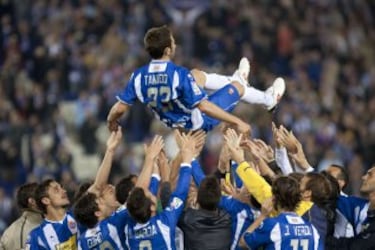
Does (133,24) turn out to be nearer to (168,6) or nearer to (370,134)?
(168,6)

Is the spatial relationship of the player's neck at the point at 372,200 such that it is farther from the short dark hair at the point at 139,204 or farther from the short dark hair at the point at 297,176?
the short dark hair at the point at 139,204

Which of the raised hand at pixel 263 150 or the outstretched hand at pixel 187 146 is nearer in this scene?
the outstretched hand at pixel 187 146

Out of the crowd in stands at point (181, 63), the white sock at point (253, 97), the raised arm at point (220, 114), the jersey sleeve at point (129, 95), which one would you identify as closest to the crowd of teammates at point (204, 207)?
the raised arm at point (220, 114)

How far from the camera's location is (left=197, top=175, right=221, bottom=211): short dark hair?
12.4 metres

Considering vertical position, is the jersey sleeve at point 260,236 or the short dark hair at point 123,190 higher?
the short dark hair at point 123,190

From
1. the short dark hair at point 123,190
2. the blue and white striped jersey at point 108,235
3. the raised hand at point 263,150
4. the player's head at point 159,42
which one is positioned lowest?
the blue and white striped jersey at point 108,235

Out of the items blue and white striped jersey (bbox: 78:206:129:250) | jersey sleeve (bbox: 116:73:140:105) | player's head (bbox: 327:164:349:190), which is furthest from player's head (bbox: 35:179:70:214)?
player's head (bbox: 327:164:349:190)

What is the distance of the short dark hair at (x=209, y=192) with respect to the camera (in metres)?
12.4

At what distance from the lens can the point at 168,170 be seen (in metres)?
13.8

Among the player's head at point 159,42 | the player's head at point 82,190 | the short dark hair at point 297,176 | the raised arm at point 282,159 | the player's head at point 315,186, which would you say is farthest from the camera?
the raised arm at point 282,159

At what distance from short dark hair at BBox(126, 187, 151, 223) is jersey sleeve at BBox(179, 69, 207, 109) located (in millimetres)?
1391

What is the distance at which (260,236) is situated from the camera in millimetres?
12250

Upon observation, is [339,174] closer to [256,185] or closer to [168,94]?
[256,185]

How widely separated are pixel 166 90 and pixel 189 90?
219 mm
